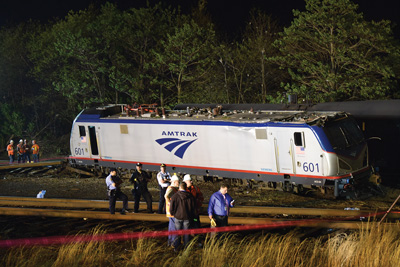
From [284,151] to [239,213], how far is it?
9.27 feet

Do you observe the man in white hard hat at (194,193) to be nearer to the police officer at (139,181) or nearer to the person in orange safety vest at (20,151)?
the police officer at (139,181)

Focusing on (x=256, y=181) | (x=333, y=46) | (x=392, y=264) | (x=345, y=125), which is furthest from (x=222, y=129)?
(x=333, y=46)

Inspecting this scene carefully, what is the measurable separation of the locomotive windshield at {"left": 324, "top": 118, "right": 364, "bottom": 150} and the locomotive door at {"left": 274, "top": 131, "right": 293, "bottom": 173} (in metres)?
1.29

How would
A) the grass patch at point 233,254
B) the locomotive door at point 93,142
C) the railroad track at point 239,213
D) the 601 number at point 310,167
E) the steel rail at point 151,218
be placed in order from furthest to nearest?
the locomotive door at point 93,142
the 601 number at point 310,167
the railroad track at point 239,213
the steel rail at point 151,218
the grass patch at point 233,254

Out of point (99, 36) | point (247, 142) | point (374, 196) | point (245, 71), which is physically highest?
point (99, 36)

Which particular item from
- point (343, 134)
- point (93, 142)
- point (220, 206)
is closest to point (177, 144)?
point (93, 142)

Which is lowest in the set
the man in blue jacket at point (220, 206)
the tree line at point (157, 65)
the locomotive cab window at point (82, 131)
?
the man in blue jacket at point (220, 206)

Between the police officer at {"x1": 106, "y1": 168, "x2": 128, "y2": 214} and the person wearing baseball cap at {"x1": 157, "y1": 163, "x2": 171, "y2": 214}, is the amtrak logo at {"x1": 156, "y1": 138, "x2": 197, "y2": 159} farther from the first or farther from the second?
the police officer at {"x1": 106, "y1": 168, "x2": 128, "y2": 214}

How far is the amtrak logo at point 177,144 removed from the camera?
60.1 ft

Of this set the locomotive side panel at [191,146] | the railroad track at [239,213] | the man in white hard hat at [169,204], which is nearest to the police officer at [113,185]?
the railroad track at [239,213]

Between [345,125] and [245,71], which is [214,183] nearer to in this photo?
[345,125]

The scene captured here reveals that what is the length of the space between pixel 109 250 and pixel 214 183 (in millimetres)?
8884

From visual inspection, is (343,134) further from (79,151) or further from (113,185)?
(79,151)

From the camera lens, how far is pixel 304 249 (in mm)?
10164
